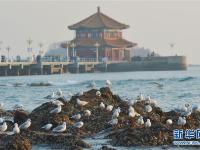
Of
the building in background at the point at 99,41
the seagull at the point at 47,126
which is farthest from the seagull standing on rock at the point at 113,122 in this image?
the building in background at the point at 99,41

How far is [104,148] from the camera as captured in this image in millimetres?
17281

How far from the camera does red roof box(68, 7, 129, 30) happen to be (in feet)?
404

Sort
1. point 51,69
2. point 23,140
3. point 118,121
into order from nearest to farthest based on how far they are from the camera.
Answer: point 23,140, point 118,121, point 51,69

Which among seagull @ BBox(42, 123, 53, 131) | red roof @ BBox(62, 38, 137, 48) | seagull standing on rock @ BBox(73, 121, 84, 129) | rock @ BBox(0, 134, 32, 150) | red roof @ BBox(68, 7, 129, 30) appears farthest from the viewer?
red roof @ BBox(68, 7, 129, 30)

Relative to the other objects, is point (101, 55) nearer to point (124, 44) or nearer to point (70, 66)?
point (124, 44)

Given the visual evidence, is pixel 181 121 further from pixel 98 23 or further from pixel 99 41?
pixel 98 23

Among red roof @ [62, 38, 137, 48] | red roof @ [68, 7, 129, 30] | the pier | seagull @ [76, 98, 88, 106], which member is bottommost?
the pier

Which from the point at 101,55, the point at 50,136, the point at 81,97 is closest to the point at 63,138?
the point at 50,136

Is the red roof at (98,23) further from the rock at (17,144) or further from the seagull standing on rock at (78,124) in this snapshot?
the rock at (17,144)

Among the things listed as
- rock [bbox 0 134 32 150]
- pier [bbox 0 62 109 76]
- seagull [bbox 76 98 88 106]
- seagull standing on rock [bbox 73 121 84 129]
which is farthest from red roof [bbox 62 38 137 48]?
rock [bbox 0 134 32 150]

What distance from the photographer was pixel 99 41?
399 feet

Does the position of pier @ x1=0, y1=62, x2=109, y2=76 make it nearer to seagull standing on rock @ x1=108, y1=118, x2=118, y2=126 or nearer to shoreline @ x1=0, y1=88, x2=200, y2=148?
shoreline @ x1=0, y1=88, x2=200, y2=148

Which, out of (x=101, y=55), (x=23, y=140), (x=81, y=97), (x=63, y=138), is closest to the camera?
(x=23, y=140)

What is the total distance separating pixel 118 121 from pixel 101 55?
100 m
